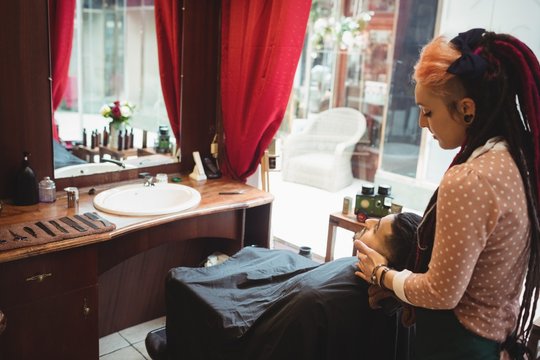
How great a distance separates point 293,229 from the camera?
3.63 meters

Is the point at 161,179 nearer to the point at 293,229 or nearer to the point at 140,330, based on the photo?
the point at 140,330

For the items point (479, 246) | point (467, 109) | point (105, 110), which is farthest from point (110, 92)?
point (479, 246)

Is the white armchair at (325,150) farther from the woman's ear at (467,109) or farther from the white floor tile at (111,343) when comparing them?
the woman's ear at (467,109)

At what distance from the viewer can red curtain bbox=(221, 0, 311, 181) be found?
7.46ft

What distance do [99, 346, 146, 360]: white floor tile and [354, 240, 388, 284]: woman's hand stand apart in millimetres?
1384

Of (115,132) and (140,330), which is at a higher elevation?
(115,132)

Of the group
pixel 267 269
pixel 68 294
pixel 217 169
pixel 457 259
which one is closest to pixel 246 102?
pixel 217 169

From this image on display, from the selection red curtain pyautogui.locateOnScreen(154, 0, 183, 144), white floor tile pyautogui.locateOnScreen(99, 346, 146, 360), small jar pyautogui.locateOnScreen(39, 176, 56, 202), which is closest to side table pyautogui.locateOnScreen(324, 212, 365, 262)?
red curtain pyautogui.locateOnScreen(154, 0, 183, 144)

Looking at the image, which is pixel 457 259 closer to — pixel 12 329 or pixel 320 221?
pixel 12 329

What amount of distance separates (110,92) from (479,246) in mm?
1838

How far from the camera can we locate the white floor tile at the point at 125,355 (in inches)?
86.5

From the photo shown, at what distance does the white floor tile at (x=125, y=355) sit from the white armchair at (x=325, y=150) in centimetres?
245

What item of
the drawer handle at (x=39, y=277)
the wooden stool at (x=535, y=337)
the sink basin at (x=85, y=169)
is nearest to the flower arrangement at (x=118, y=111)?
the sink basin at (x=85, y=169)

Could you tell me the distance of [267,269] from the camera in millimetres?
1756
